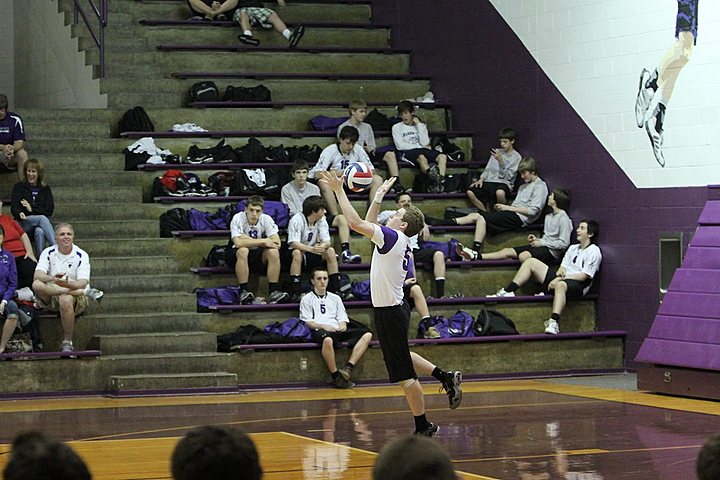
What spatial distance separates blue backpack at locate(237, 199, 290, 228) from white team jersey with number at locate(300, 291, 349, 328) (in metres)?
1.41

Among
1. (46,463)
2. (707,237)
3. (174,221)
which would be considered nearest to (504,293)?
(707,237)

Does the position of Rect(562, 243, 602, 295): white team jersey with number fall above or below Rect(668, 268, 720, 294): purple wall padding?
above

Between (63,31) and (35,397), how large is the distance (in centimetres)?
702

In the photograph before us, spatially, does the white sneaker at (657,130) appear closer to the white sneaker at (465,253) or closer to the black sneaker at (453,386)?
the white sneaker at (465,253)

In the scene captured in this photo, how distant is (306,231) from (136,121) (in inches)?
128

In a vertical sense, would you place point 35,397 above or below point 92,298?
below

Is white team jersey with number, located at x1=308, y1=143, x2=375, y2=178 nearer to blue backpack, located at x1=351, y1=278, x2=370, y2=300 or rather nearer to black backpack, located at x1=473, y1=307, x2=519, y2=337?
blue backpack, located at x1=351, y1=278, x2=370, y2=300

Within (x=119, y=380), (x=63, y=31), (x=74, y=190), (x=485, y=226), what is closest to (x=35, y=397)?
(x=119, y=380)

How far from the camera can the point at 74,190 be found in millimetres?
14555

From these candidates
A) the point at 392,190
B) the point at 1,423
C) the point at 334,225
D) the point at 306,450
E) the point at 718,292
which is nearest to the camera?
the point at 306,450

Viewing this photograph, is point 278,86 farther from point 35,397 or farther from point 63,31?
point 35,397

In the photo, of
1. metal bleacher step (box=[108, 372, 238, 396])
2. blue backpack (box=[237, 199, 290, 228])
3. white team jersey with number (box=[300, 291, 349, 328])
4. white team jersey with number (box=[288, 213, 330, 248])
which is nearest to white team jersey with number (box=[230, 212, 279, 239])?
white team jersey with number (box=[288, 213, 330, 248])

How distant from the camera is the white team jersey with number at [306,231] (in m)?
13.4

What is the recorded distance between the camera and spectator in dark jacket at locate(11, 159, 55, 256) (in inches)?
519
